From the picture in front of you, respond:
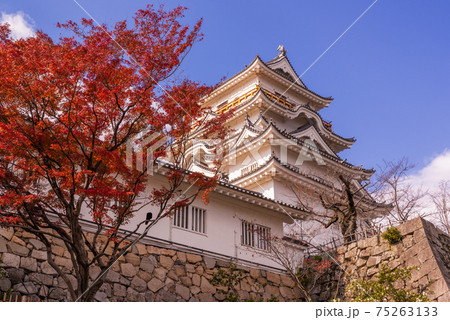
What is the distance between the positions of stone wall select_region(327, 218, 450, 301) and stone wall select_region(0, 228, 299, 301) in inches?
108

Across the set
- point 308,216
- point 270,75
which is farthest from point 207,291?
point 270,75

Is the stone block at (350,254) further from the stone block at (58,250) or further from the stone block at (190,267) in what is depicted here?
the stone block at (58,250)

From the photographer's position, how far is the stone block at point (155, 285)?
42.7ft

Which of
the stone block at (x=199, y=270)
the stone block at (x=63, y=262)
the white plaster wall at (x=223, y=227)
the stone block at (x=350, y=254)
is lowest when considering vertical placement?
the stone block at (x=63, y=262)

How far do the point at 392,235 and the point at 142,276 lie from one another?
744cm

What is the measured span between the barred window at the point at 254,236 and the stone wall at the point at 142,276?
107 cm

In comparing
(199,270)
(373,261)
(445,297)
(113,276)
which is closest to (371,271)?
(373,261)

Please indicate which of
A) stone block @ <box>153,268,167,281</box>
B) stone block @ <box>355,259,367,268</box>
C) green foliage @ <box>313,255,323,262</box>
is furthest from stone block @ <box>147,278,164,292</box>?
stone block @ <box>355,259,367,268</box>

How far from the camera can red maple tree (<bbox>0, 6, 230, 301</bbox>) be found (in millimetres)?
8713

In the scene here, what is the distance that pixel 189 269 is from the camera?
46.1 feet

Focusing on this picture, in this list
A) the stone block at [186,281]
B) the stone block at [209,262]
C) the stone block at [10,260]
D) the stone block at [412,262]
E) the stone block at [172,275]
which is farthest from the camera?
the stone block at [209,262]

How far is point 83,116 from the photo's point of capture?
9.23 meters

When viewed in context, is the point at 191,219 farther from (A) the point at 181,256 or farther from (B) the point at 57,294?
(B) the point at 57,294

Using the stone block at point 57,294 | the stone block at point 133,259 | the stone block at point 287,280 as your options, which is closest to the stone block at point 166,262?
the stone block at point 133,259
